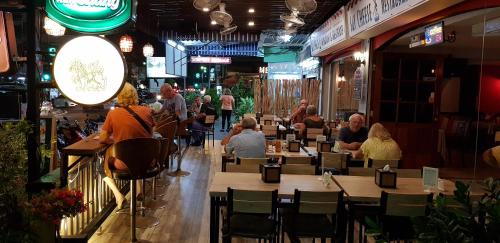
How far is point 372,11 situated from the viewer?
21.3 ft

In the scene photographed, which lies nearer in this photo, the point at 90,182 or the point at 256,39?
the point at 90,182

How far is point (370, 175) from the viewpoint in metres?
4.73

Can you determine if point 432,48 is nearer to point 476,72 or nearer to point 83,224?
point 476,72

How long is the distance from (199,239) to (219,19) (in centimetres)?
389

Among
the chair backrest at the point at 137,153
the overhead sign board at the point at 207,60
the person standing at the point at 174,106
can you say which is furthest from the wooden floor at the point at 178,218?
the overhead sign board at the point at 207,60

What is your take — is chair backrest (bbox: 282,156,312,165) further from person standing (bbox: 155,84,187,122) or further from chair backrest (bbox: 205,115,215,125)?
chair backrest (bbox: 205,115,215,125)

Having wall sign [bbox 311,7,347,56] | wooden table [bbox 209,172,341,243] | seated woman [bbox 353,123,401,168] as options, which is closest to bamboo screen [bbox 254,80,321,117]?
wall sign [bbox 311,7,347,56]

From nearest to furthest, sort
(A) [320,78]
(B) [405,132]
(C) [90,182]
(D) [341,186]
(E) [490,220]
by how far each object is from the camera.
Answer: (E) [490,220], (D) [341,186], (C) [90,182], (B) [405,132], (A) [320,78]

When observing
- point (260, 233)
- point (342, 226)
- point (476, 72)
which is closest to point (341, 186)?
point (342, 226)

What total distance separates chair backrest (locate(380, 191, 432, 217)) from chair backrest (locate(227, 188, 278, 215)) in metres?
0.87

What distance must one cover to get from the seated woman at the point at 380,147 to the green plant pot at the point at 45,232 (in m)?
3.66

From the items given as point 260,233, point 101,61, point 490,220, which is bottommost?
point 260,233

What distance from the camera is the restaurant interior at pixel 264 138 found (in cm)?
283

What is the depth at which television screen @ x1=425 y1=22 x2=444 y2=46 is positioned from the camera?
18.1 feet
